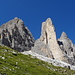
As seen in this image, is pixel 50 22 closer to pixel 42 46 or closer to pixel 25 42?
pixel 25 42

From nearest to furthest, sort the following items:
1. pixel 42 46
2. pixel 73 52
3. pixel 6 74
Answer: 1. pixel 6 74
2. pixel 42 46
3. pixel 73 52

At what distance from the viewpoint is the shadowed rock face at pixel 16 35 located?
416 ft

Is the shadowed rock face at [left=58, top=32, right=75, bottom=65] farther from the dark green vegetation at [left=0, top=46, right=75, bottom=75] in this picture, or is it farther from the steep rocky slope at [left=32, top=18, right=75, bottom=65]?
the dark green vegetation at [left=0, top=46, right=75, bottom=75]

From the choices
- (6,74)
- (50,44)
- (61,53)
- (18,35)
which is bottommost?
(6,74)

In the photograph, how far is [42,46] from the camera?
11281 centimetres

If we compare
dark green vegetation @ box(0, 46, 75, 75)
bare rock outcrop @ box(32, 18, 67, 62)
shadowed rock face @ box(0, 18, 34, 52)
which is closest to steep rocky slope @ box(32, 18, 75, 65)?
bare rock outcrop @ box(32, 18, 67, 62)

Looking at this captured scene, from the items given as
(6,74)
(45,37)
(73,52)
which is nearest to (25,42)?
(45,37)

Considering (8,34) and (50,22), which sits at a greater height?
(50,22)

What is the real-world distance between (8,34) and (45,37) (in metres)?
31.2

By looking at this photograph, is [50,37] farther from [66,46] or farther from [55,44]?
[66,46]

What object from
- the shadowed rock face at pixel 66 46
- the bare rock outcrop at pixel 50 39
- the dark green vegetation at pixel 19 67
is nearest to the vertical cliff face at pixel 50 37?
the bare rock outcrop at pixel 50 39

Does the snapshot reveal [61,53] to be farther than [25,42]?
No

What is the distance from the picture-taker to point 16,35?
138875mm

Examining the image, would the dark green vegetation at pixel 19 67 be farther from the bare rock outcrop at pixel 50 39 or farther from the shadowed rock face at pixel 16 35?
the shadowed rock face at pixel 16 35
